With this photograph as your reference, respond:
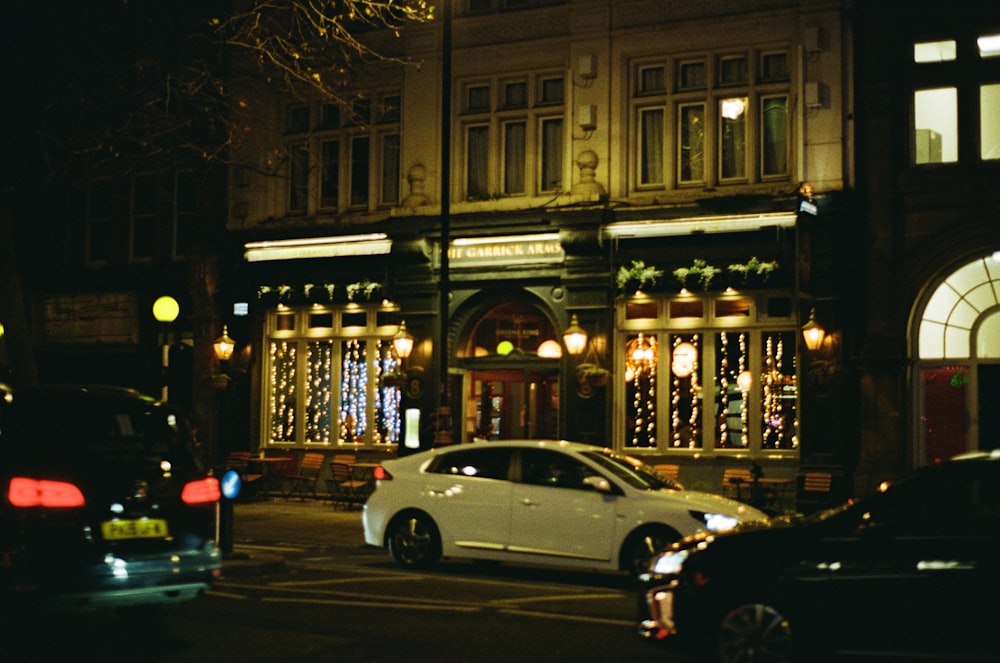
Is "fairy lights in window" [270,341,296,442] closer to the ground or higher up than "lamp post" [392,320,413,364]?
closer to the ground

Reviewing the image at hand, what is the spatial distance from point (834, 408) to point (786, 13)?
6945 mm

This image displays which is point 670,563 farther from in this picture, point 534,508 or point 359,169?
point 359,169

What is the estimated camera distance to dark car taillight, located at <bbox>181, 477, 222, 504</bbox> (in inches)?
396

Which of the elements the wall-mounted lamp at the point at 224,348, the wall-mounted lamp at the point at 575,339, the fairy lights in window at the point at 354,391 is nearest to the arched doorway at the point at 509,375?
the wall-mounted lamp at the point at 575,339

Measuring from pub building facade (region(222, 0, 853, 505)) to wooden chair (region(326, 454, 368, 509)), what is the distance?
87 centimetres

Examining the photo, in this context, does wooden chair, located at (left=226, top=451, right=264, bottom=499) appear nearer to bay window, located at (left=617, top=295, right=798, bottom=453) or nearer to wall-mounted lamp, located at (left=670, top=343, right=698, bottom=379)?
bay window, located at (left=617, top=295, right=798, bottom=453)

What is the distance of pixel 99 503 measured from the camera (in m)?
9.32

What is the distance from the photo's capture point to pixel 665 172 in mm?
23219

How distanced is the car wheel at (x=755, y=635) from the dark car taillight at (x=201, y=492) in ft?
14.2

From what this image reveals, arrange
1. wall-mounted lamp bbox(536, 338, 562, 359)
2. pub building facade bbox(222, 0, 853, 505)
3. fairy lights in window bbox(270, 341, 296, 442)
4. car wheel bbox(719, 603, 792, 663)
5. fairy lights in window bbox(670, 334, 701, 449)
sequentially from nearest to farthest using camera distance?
car wheel bbox(719, 603, 792, 663), pub building facade bbox(222, 0, 853, 505), fairy lights in window bbox(670, 334, 701, 449), wall-mounted lamp bbox(536, 338, 562, 359), fairy lights in window bbox(270, 341, 296, 442)

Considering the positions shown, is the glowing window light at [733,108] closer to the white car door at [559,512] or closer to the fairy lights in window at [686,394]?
the fairy lights in window at [686,394]

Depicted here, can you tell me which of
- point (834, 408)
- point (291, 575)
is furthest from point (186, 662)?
point (834, 408)

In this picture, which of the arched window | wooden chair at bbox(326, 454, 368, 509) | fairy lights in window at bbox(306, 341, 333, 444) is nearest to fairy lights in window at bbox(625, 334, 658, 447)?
the arched window

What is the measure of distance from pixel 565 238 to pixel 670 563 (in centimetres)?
1467
